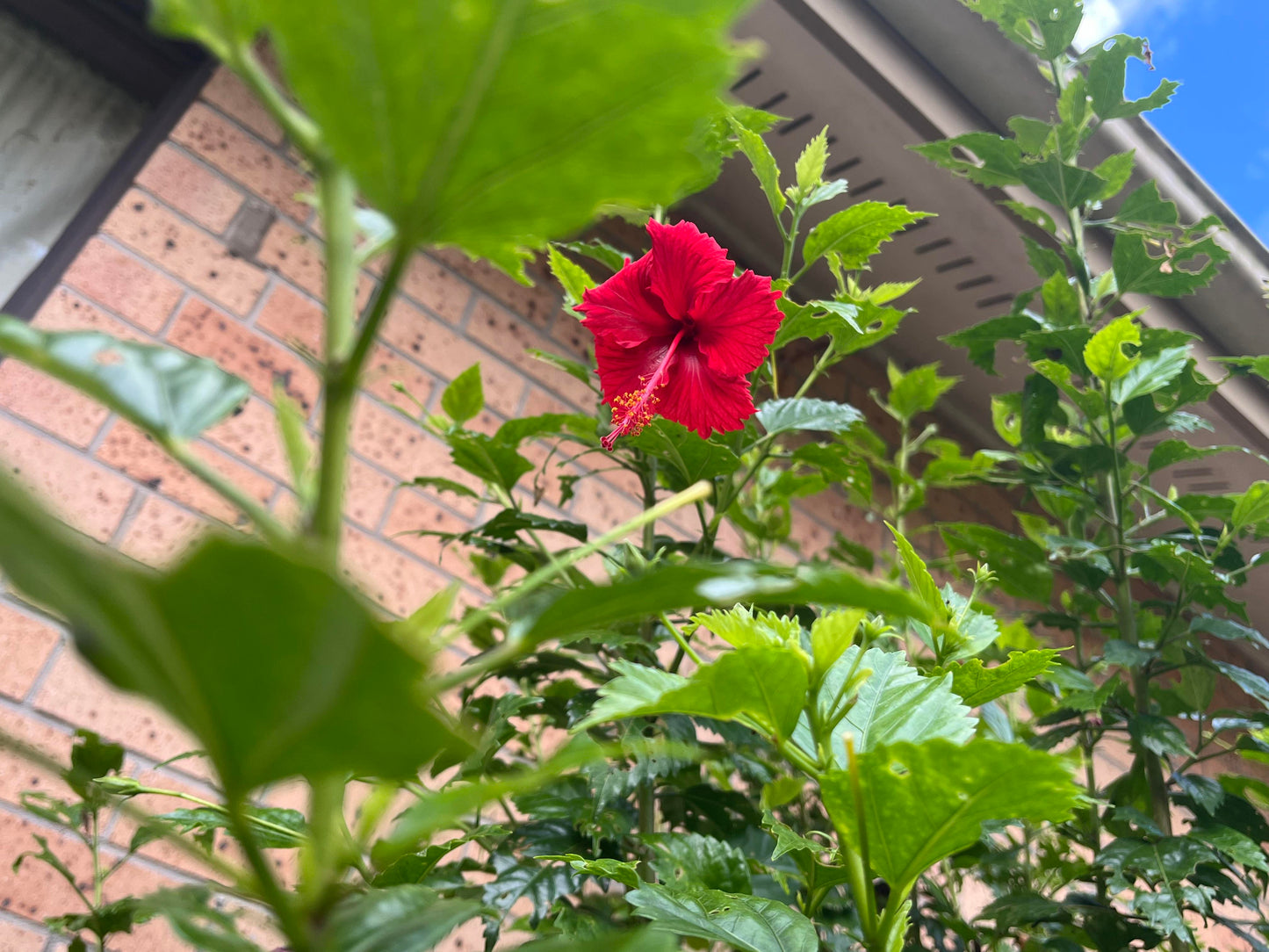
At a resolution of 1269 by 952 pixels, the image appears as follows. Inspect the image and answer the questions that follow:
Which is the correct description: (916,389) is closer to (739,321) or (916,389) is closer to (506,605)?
(739,321)

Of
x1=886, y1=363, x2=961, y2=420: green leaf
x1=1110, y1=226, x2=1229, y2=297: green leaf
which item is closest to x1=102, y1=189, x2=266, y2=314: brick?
x1=886, y1=363, x2=961, y2=420: green leaf

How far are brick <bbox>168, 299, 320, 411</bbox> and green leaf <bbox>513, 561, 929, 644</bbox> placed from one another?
88cm

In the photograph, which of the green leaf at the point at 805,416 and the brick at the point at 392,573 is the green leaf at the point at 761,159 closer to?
the green leaf at the point at 805,416

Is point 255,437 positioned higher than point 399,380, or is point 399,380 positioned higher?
point 399,380

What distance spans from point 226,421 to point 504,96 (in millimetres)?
947

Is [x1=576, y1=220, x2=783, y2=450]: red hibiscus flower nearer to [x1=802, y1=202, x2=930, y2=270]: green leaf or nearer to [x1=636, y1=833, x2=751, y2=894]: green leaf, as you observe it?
[x1=802, y1=202, x2=930, y2=270]: green leaf

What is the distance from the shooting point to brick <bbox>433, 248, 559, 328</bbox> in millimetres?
1243

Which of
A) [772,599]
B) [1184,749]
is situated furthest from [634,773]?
[1184,749]

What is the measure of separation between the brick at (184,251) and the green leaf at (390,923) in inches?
38.8

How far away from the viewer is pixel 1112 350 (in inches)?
30.5

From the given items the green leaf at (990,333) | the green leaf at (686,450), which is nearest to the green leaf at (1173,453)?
the green leaf at (990,333)

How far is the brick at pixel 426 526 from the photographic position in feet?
3.48

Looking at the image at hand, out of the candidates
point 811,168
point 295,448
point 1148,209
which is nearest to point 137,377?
point 295,448

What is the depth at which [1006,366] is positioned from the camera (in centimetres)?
166
